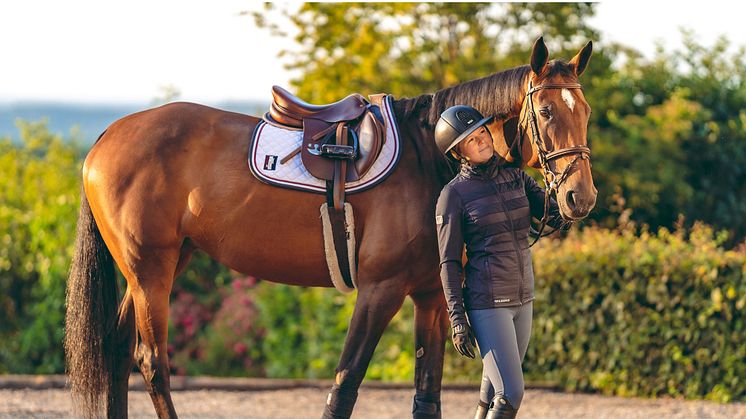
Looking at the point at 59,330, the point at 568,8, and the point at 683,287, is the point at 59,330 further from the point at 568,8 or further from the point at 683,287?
the point at 568,8

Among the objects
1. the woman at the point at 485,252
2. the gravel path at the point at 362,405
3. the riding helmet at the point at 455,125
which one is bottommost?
the gravel path at the point at 362,405

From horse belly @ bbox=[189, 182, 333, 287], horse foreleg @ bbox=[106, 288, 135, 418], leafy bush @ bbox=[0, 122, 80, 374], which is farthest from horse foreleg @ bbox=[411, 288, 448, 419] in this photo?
leafy bush @ bbox=[0, 122, 80, 374]

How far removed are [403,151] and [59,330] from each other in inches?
206

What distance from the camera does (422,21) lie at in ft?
34.9

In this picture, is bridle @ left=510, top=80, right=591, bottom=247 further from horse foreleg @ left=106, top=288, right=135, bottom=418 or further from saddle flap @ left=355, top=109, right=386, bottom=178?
horse foreleg @ left=106, top=288, right=135, bottom=418

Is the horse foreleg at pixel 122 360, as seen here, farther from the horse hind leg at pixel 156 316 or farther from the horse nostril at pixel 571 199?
the horse nostril at pixel 571 199

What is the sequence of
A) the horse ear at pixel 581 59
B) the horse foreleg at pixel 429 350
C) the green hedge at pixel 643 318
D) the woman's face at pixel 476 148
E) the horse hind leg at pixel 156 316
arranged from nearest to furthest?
the woman's face at pixel 476 148 < the horse ear at pixel 581 59 < the horse foreleg at pixel 429 350 < the horse hind leg at pixel 156 316 < the green hedge at pixel 643 318

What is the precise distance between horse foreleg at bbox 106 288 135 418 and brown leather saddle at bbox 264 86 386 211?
1.38 m

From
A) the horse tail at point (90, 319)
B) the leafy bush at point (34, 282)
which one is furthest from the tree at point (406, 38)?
the horse tail at point (90, 319)

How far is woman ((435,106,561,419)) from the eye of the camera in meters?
3.80

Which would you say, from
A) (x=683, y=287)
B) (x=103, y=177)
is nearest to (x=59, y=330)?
(x=103, y=177)

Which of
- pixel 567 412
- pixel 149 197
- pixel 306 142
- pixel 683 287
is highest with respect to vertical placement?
pixel 306 142

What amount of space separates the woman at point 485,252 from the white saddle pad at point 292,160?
14.8 inches

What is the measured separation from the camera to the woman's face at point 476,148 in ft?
12.6
